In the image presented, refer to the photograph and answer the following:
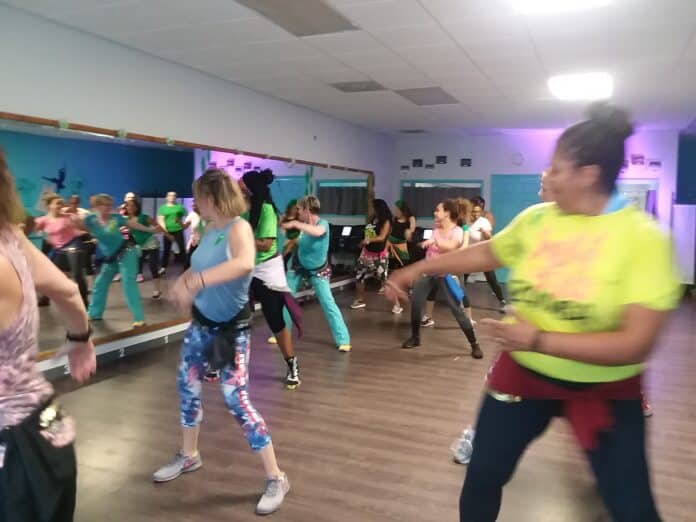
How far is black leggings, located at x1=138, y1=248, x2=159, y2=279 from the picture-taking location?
18.0ft

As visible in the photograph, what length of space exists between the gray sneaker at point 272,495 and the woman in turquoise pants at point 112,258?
3.05 meters

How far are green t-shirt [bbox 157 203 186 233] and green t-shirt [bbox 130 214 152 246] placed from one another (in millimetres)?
185

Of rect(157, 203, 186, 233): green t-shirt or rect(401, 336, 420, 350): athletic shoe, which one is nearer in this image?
rect(401, 336, 420, 350): athletic shoe

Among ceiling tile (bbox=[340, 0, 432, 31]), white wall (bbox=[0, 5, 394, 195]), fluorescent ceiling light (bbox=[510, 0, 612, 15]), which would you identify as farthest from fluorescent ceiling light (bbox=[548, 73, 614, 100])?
white wall (bbox=[0, 5, 394, 195])

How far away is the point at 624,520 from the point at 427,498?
50.7 inches

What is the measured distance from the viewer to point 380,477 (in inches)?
107

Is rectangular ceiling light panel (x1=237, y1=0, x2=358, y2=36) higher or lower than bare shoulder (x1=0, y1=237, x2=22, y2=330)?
higher

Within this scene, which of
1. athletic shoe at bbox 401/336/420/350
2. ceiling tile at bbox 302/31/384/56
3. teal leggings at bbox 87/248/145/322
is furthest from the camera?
athletic shoe at bbox 401/336/420/350

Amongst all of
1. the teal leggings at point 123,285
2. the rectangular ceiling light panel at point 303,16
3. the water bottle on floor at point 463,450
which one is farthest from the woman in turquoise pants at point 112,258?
the water bottle on floor at point 463,450

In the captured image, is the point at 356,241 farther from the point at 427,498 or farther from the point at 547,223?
the point at 547,223

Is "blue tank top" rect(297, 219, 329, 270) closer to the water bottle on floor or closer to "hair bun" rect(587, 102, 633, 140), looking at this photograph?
the water bottle on floor

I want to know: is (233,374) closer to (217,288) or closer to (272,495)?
(217,288)

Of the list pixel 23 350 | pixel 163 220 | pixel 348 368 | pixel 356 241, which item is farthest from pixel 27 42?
pixel 356 241

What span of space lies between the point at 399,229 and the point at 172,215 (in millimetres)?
3048
